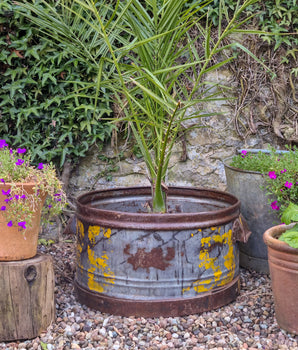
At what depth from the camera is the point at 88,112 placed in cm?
308

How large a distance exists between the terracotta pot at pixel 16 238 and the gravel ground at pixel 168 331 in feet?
1.17

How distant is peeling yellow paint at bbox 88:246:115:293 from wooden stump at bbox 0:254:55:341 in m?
0.27

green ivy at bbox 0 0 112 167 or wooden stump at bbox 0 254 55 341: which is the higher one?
green ivy at bbox 0 0 112 167

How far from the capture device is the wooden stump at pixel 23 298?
1876 millimetres

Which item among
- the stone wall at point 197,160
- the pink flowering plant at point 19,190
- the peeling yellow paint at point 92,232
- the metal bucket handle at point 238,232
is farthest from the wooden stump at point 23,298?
the stone wall at point 197,160

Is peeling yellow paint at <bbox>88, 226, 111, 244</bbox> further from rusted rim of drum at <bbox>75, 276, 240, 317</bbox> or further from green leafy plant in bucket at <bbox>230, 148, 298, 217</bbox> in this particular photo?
green leafy plant in bucket at <bbox>230, 148, 298, 217</bbox>

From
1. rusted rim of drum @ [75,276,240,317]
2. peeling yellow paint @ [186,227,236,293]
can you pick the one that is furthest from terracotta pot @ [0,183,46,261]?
peeling yellow paint @ [186,227,236,293]

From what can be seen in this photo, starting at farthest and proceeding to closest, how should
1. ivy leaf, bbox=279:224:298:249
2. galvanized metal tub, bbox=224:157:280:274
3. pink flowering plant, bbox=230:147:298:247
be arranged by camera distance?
galvanized metal tub, bbox=224:157:280:274 → pink flowering plant, bbox=230:147:298:247 → ivy leaf, bbox=279:224:298:249

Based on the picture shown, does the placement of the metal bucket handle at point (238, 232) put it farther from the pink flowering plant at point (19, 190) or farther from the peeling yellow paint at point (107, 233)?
the pink flowering plant at point (19, 190)

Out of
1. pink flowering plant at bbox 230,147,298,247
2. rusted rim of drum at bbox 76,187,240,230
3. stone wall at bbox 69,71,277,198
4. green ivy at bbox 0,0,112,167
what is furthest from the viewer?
stone wall at bbox 69,71,277,198

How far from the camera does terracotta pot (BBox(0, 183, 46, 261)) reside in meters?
1.90

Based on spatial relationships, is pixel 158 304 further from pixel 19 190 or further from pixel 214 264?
pixel 19 190

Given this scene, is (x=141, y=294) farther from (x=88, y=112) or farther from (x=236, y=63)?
(x=236, y=63)

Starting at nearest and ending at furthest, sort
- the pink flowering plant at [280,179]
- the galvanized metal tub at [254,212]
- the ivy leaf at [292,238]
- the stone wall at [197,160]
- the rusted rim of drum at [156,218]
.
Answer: the ivy leaf at [292,238], the rusted rim of drum at [156,218], the pink flowering plant at [280,179], the galvanized metal tub at [254,212], the stone wall at [197,160]
